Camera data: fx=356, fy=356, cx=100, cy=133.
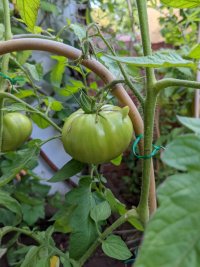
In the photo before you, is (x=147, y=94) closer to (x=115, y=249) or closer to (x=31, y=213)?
(x=115, y=249)

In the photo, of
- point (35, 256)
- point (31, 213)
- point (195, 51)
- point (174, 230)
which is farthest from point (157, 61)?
point (31, 213)

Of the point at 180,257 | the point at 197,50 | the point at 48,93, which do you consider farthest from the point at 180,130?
the point at 180,257

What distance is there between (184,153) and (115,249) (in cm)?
→ 42

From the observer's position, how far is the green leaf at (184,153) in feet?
0.97

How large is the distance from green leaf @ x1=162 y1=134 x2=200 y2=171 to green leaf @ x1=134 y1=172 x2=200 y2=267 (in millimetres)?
15

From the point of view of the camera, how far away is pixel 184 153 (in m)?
0.30

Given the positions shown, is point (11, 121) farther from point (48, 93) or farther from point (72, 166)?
point (48, 93)

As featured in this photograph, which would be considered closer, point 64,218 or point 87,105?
point 87,105

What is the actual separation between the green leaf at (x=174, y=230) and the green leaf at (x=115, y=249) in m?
0.41

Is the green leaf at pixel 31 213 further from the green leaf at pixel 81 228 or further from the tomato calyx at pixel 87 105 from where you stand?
the tomato calyx at pixel 87 105

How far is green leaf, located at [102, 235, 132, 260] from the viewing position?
65 cm

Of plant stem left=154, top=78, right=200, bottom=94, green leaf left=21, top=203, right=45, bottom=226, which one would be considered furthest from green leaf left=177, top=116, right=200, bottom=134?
green leaf left=21, top=203, right=45, bottom=226

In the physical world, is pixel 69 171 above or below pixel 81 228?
above

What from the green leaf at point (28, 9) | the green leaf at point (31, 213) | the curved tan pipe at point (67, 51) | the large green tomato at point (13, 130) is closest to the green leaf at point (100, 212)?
the curved tan pipe at point (67, 51)
